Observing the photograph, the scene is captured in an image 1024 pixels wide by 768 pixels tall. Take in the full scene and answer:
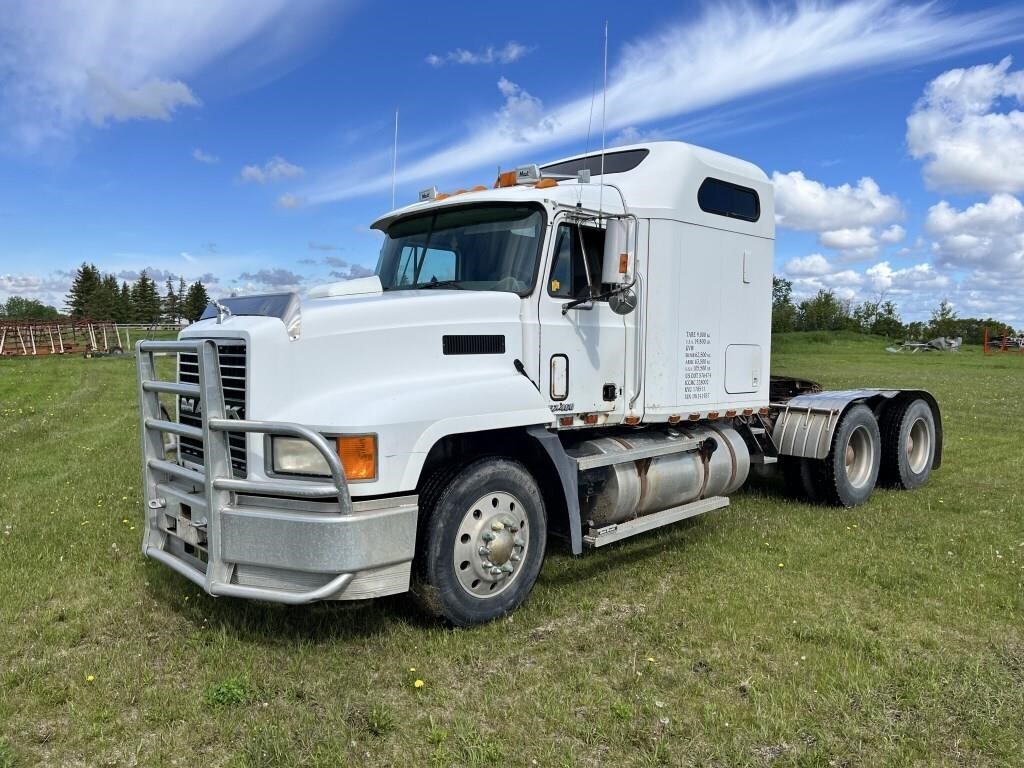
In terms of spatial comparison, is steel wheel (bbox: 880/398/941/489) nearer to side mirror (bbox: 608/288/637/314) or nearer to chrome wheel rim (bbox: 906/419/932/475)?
chrome wheel rim (bbox: 906/419/932/475)

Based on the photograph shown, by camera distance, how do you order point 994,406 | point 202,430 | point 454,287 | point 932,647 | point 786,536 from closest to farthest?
point 202,430, point 932,647, point 454,287, point 786,536, point 994,406

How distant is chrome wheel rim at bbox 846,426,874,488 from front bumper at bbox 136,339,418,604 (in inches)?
253

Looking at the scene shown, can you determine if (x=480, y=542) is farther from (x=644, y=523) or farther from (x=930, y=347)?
(x=930, y=347)

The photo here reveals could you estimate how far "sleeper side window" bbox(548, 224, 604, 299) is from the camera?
5.62 m

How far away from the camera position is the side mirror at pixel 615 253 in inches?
215

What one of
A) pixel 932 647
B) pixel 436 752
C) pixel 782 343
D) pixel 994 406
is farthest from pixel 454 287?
pixel 782 343

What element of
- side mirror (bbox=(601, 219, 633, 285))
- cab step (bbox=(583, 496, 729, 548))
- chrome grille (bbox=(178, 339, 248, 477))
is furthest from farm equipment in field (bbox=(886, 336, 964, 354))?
chrome grille (bbox=(178, 339, 248, 477))

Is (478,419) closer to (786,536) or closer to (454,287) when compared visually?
(454,287)

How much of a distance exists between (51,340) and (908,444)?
135ft

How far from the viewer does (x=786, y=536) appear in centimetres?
711

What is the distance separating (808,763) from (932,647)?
1729mm

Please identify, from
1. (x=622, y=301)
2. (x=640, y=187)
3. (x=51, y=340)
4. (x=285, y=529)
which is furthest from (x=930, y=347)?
(x=285, y=529)

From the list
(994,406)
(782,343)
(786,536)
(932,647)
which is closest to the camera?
(932,647)

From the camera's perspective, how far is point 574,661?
449 centimetres
